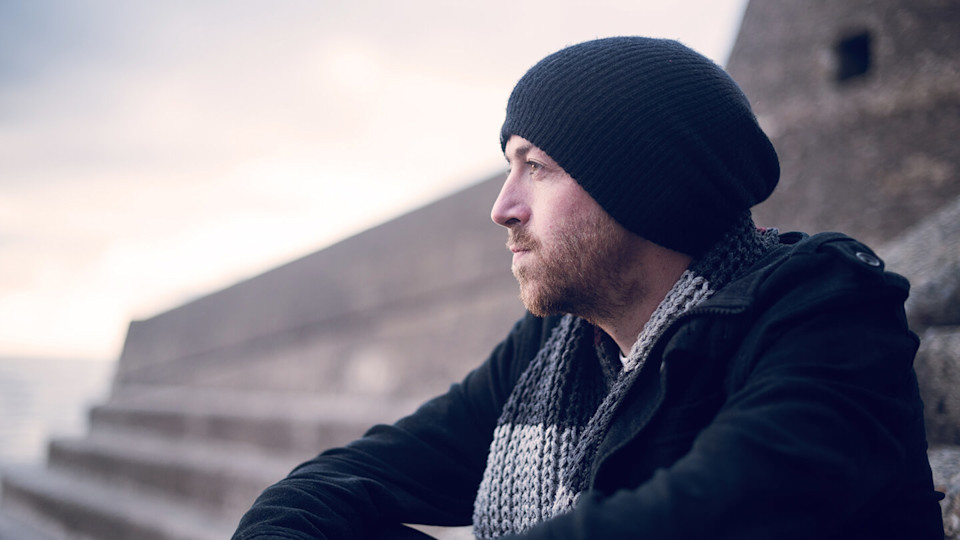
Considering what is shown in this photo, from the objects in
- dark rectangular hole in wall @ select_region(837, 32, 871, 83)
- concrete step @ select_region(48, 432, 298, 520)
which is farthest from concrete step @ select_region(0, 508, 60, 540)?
dark rectangular hole in wall @ select_region(837, 32, 871, 83)

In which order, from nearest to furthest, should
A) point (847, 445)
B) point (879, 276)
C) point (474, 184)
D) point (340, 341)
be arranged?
1. point (847, 445)
2. point (879, 276)
3. point (474, 184)
4. point (340, 341)

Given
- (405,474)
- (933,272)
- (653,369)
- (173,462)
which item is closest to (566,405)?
(653,369)

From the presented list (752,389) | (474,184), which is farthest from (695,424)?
(474,184)

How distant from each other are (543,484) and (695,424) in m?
0.40

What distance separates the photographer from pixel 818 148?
4.80 m

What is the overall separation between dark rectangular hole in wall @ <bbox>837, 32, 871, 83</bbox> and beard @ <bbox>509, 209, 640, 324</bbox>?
167 inches

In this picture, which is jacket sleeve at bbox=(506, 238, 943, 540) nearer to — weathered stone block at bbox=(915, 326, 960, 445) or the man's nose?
the man's nose

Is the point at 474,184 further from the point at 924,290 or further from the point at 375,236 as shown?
the point at 924,290

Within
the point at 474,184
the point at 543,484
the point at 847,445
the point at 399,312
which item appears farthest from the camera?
the point at 399,312

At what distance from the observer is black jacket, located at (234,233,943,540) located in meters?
0.89

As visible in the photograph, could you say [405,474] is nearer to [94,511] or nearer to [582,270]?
[582,270]

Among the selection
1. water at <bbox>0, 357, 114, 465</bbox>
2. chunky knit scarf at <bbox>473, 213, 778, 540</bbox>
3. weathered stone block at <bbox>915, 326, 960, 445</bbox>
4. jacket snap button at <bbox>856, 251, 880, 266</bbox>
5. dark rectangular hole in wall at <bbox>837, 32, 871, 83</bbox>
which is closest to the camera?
jacket snap button at <bbox>856, 251, 880, 266</bbox>

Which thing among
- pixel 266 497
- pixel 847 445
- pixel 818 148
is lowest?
pixel 266 497

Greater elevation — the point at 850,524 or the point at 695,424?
the point at 695,424
